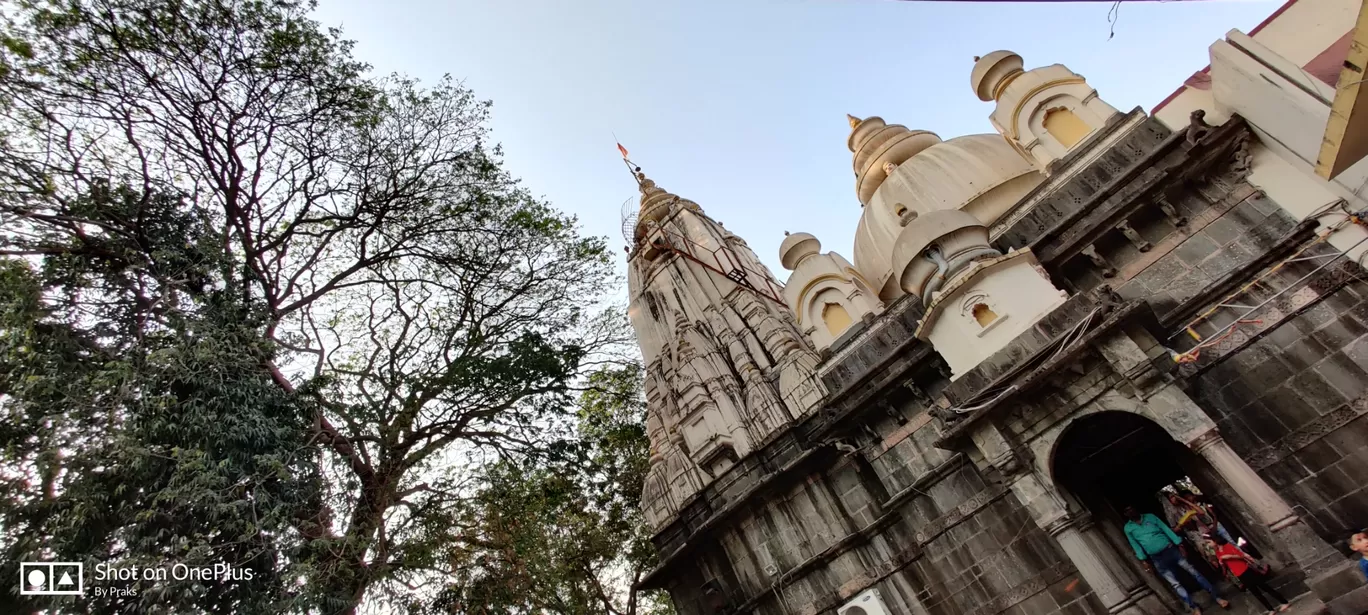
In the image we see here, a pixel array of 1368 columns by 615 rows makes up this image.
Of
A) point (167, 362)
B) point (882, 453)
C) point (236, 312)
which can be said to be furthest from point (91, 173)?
point (882, 453)

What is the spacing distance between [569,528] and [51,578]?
12.5m

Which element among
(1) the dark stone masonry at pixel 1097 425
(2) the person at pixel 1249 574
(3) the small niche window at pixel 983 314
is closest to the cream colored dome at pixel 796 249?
(1) the dark stone masonry at pixel 1097 425

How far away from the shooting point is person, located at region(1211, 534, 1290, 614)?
730 centimetres

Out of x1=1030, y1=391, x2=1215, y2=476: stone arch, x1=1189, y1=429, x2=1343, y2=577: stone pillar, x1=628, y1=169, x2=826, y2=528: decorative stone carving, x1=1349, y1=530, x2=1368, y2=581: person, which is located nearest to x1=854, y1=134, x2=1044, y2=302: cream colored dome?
x1=628, y1=169, x2=826, y2=528: decorative stone carving

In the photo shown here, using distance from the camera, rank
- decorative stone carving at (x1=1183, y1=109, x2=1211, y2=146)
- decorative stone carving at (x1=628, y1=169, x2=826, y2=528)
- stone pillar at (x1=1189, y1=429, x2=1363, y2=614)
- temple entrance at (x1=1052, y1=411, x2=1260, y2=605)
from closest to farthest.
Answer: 1. stone pillar at (x1=1189, y1=429, x2=1363, y2=614)
2. temple entrance at (x1=1052, y1=411, x2=1260, y2=605)
3. decorative stone carving at (x1=1183, y1=109, x2=1211, y2=146)
4. decorative stone carving at (x1=628, y1=169, x2=826, y2=528)

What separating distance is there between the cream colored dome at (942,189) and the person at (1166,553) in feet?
23.7

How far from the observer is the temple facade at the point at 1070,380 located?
25.2 feet

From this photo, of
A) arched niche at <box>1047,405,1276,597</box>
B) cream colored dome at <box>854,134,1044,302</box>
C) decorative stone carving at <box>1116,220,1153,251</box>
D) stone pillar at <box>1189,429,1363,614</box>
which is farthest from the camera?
cream colored dome at <box>854,134,1044,302</box>

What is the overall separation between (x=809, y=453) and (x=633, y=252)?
46.0ft

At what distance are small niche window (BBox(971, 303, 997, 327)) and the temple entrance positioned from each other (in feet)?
6.69

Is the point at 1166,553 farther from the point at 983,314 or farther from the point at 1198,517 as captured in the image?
the point at 983,314

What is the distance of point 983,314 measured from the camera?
10.3m

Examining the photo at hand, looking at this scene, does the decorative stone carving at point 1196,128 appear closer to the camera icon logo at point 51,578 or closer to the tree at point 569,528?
the tree at point 569,528

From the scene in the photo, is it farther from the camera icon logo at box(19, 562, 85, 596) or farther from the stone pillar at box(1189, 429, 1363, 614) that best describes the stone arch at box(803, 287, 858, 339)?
the camera icon logo at box(19, 562, 85, 596)
